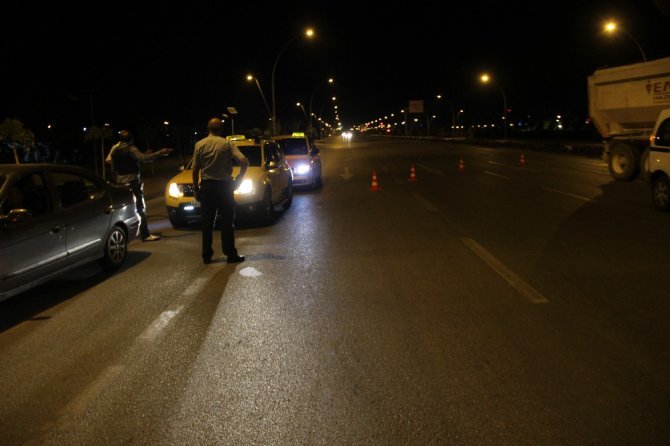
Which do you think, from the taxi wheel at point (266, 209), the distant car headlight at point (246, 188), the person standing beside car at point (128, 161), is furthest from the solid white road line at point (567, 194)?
the person standing beside car at point (128, 161)

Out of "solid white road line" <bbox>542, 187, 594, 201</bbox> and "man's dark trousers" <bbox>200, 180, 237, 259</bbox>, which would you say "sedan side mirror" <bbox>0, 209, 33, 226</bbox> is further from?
"solid white road line" <bbox>542, 187, 594, 201</bbox>

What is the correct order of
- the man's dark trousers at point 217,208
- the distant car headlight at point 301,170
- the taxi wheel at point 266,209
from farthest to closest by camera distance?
the distant car headlight at point 301,170 < the taxi wheel at point 266,209 < the man's dark trousers at point 217,208

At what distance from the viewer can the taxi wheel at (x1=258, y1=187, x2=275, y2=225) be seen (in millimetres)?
11852

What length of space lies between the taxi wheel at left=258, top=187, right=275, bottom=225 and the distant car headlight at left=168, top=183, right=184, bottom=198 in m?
1.48

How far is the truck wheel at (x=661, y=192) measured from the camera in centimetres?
1217

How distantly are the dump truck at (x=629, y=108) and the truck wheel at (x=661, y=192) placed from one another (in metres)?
5.79

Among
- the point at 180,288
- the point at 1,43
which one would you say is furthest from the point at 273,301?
the point at 1,43

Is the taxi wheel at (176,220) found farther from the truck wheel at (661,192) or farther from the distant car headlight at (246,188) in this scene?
the truck wheel at (661,192)

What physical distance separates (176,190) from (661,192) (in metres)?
9.39

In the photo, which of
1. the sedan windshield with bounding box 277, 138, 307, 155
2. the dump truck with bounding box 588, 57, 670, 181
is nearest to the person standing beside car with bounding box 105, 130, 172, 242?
the sedan windshield with bounding box 277, 138, 307, 155

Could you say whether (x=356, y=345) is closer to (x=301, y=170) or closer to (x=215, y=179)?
(x=215, y=179)

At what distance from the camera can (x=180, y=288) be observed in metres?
7.16

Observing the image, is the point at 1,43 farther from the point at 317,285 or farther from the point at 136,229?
the point at 317,285

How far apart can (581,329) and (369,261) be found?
135 inches
